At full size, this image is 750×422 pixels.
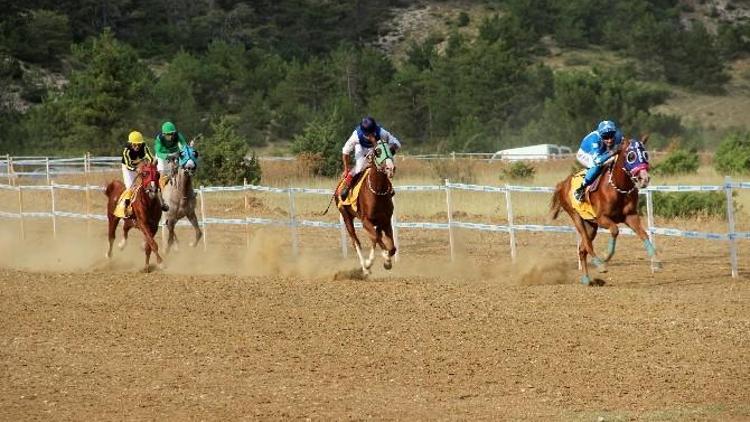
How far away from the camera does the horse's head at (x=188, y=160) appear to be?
81.8ft

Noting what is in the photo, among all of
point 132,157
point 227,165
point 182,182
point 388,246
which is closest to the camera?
point 388,246

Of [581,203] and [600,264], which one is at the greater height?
[581,203]

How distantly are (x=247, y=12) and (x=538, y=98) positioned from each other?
119 feet

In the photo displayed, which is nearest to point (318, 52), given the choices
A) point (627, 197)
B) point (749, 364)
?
point (627, 197)

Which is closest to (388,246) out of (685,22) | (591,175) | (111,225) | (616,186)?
(591,175)

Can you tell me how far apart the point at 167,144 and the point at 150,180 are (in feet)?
4.20

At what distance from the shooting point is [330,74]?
280 ft

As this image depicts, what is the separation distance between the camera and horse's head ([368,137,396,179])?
21.0 meters

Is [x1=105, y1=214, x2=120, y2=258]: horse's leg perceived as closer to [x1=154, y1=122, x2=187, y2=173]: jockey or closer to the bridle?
[x1=154, y1=122, x2=187, y2=173]: jockey

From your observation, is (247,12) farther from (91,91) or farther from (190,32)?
(91,91)

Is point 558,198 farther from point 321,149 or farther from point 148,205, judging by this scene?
point 321,149

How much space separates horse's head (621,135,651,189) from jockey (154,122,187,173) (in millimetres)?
9245

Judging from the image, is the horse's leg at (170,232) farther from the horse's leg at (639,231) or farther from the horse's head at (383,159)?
the horse's leg at (639,231)

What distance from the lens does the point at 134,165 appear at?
26.0 metres
